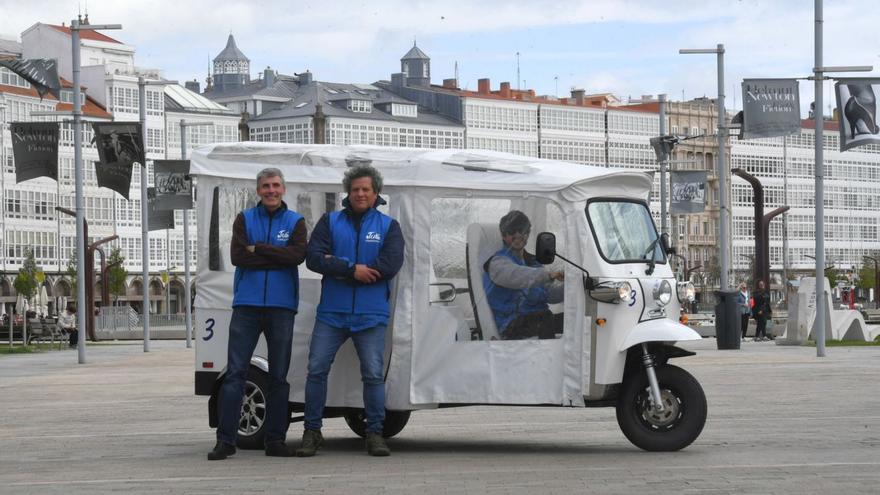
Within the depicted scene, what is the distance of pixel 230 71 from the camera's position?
7805 inches

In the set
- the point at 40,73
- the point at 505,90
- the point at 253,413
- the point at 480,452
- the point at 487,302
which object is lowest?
the point at 480,452

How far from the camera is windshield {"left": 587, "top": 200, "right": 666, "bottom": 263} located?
14.4m

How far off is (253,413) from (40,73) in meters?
23.0

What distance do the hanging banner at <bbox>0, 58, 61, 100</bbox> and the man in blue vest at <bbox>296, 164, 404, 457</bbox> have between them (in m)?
22.6

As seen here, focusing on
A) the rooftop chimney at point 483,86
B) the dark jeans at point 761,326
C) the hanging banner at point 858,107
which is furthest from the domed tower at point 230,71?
the hanging banner at point 858,107

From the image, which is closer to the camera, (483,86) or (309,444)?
(309,444)

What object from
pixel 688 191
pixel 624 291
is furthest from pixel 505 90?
pixel 624 291

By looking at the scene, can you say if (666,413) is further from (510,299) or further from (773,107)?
(773,107)

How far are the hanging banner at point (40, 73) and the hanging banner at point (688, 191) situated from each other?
2184cm

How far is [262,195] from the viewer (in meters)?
14.1

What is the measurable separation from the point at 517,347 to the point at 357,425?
2077 mm

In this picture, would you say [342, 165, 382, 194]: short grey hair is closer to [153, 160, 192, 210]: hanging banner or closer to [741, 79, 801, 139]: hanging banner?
[741, 79, 801, 139]: hanging banner

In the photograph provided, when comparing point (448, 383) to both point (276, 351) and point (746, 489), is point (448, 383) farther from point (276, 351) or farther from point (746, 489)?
point (746, 489)

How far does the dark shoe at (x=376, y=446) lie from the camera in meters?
13.9
